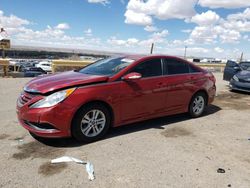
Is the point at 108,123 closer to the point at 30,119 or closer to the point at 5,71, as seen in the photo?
the point at 30,119

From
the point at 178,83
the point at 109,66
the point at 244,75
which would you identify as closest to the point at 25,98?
the point at 109,66

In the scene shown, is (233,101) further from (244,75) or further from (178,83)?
(178,83)

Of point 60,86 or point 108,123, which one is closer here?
point 60,86

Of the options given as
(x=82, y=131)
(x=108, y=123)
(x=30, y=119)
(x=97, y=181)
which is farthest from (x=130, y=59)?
(x=97, y=181)

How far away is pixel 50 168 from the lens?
12.5 feet

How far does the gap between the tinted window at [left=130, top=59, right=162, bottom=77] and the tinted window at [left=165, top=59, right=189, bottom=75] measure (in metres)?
0.26

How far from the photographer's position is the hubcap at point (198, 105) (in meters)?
6.74

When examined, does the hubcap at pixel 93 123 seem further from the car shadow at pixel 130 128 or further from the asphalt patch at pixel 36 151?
the asphalt patch at pixel 36 151

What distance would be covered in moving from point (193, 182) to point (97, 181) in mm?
1230

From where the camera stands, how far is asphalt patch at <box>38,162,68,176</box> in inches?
146

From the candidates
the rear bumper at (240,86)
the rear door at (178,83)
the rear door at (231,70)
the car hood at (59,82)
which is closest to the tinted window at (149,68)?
the rear door at (178,83)

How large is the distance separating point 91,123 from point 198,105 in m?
3.16

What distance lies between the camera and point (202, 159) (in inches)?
168

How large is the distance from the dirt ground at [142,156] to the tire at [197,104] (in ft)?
1.26
